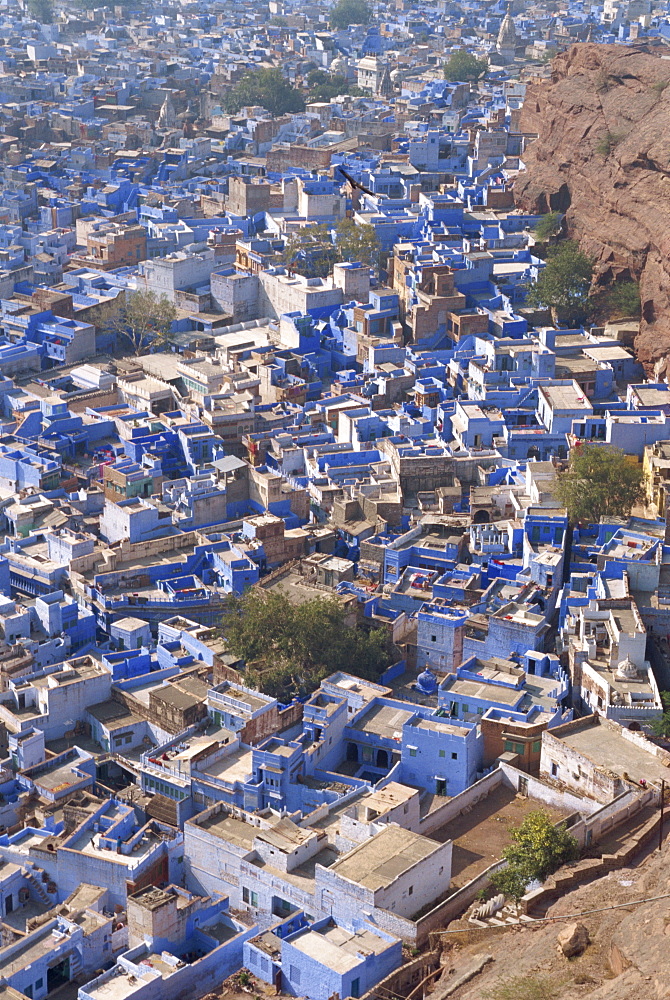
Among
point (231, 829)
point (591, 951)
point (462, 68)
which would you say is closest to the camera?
point (591, 951)

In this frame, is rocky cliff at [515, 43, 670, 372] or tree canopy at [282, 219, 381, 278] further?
tree canopy at [282, 219, 381, 278]

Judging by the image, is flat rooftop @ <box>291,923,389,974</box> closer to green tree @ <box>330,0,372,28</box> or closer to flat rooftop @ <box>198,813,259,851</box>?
flat rooftop @ <box>198,813,259,851</box>

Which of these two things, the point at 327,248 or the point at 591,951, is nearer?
the point at 591,951

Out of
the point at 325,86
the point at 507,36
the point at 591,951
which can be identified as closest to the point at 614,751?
the point at 591,951

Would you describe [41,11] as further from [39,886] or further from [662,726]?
[662,726]

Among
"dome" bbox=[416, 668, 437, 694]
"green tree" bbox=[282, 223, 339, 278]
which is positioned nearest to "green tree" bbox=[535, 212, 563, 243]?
"green tree" bbox=[282, 223, 339, 278]

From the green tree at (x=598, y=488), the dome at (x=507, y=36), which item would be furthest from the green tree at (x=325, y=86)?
the green tree at (x=598, y=488)

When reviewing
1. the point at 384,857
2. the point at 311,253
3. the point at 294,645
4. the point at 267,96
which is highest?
the point at 267,96
